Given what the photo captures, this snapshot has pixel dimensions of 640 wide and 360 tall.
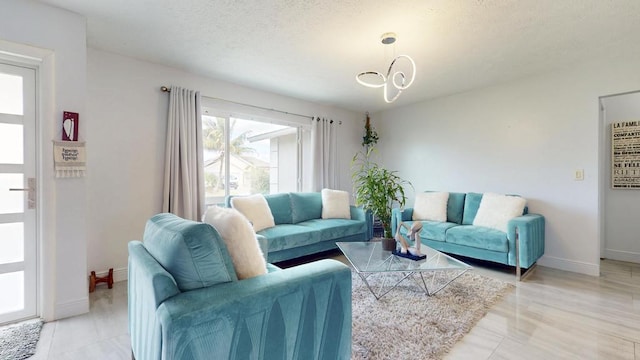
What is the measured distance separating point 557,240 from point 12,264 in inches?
214

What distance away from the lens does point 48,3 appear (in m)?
2.19

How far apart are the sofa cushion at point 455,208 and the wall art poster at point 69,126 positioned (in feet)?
14.2

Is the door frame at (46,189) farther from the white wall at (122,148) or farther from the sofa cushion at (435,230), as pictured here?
the sofa cushion at (435,230)

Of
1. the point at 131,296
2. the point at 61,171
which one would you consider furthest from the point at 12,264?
the point at 131,296

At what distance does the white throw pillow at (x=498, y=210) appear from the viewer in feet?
11.1

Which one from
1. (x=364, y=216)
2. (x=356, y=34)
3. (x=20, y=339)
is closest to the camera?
(x=20, y=339)

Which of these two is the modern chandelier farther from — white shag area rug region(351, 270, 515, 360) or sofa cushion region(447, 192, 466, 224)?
white shag area rug region(351, 270, 515, 360)

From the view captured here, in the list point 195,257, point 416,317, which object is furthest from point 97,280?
point 416,317

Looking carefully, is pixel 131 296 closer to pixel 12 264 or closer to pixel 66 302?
pixel 66 302

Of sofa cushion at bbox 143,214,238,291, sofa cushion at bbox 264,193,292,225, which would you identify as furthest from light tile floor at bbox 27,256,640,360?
sofa cushion at bbox 264,193,292,225

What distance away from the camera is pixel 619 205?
3.81 m

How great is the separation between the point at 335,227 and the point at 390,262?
142cm

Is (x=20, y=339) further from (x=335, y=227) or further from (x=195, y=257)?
(x=335, y=227)

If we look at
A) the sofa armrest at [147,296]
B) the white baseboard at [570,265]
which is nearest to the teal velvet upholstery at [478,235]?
the white baseboard at [570,265]
